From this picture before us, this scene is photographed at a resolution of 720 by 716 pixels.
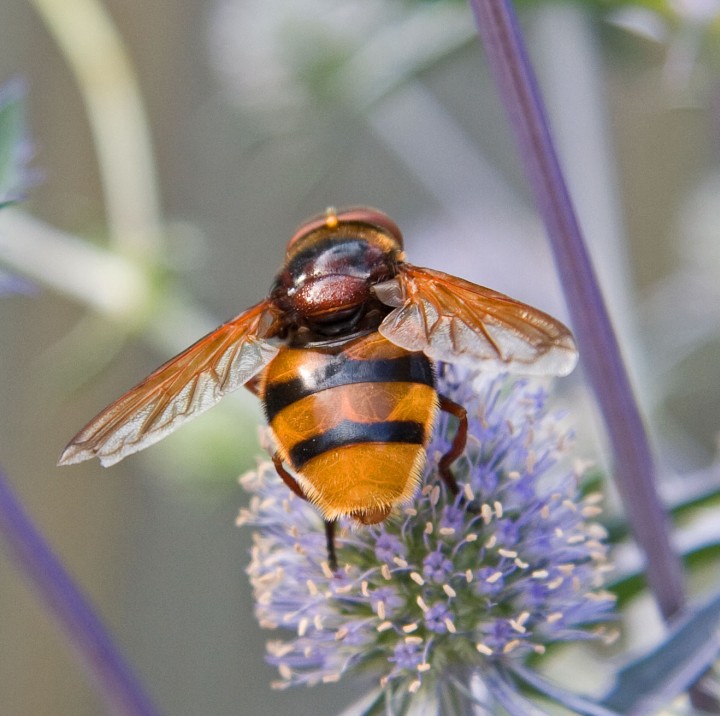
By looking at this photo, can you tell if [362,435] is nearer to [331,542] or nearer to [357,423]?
[357,423]

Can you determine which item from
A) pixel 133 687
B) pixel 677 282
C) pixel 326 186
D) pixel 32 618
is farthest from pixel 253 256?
pixel 133 687

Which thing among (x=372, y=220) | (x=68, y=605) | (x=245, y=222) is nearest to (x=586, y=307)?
(x=372, y=220)

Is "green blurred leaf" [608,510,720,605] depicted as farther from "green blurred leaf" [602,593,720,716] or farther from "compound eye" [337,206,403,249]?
"compound eye" [337,206,403,249]

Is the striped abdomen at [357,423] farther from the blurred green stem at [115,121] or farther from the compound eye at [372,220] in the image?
the blurred green stem at [115,121]

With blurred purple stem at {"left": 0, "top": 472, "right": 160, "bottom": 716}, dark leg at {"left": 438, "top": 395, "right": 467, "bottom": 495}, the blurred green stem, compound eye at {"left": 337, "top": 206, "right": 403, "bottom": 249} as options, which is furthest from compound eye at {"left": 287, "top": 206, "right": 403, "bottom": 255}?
the blurred green stem

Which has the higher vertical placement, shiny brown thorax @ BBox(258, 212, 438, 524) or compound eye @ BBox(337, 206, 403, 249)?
compound eye @ BBox(337, 206, 403, 249)

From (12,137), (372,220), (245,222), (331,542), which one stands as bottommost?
(331,542)
